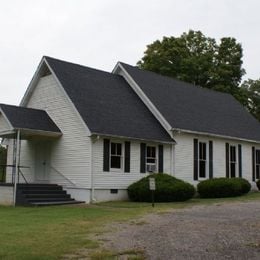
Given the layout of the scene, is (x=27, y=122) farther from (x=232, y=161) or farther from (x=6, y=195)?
(x=232, y=161)

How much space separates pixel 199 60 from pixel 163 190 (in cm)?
2749

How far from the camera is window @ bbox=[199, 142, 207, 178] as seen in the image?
2925 centimetres

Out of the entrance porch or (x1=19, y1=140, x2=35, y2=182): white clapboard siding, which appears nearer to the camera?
the entrance porch

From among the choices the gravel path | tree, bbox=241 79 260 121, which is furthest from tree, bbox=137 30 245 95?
the gravel path

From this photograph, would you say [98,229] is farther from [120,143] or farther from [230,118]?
[230,118]

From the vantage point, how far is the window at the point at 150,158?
85.8 feet

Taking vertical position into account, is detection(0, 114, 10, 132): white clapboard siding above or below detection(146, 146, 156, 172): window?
above

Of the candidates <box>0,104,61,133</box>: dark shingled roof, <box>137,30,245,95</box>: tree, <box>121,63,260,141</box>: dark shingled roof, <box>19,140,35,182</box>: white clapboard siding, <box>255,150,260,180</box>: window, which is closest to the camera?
<box>0,104,61,133</box>: dark shingled roof

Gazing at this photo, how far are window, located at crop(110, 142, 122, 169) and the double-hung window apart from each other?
6225 mm

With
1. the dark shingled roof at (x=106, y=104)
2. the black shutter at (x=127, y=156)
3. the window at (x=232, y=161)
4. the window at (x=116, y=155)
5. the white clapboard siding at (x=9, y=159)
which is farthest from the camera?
Answer: the window at (x=232, y=161)

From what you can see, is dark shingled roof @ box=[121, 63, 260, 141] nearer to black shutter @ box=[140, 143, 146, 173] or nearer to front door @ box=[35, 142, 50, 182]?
black shutter @ box=[140, 143, 146, 173]

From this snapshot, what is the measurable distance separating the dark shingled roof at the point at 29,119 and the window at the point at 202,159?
343 inches

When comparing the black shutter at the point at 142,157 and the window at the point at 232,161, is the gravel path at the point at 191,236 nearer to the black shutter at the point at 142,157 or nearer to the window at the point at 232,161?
the black shutter at the point at 142,157

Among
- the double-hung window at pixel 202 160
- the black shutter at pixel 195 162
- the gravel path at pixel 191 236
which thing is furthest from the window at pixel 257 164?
the gravel path at pixel 191 236
